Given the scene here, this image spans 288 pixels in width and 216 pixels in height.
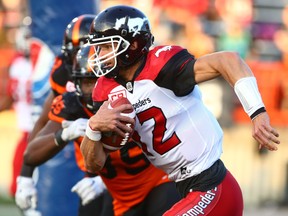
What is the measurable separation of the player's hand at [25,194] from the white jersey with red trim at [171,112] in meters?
1.68

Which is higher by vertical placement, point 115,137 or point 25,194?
point 115,137

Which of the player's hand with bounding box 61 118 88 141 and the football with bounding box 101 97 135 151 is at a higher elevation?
the football with bounding box 101 97 135 151

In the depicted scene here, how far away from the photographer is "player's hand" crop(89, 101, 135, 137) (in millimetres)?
4227

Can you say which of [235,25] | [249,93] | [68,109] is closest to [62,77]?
Answer: [68,109]

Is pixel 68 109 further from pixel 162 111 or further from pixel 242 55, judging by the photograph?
pixel 242 55

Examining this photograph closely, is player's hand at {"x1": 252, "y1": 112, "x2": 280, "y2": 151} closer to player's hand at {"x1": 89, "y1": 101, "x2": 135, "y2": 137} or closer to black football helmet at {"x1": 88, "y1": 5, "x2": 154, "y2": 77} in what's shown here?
player's hand at {"x1": 89, "y1": 101, "x2": 135, "y2": 137}

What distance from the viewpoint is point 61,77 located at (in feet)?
19.5

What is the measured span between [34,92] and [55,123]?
173cm

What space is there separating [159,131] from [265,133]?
67 centimetres

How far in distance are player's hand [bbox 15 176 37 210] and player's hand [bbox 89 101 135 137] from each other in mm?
1844

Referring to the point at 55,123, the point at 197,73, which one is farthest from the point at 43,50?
the point at 197,73

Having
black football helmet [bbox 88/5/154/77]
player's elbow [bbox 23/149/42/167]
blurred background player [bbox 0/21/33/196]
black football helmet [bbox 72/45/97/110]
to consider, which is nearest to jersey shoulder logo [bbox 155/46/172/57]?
black football helmet [bbox 88/5/154/77]

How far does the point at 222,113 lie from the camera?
10.6m

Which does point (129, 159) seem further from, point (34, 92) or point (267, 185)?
point (267, 185)
